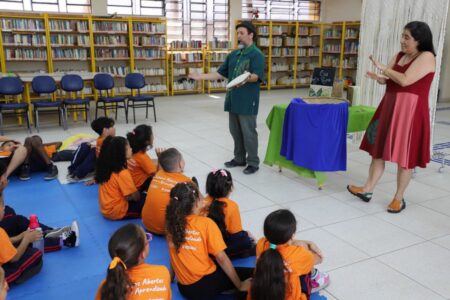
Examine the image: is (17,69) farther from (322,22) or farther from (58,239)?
(322,22)

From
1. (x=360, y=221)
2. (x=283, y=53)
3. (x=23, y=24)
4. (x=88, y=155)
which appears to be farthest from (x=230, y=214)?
(x=283, y=53)

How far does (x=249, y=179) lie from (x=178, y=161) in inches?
66.2

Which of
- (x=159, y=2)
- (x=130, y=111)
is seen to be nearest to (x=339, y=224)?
(x=130, y=111)

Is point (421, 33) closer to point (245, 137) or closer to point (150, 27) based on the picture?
point (245, 137)

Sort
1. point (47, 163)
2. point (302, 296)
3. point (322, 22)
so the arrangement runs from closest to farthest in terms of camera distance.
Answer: point (302, 296) < point (47, 163) < point (322, 22)

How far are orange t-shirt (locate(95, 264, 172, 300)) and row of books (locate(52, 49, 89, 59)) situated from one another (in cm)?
920

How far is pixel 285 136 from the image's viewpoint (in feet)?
14.2

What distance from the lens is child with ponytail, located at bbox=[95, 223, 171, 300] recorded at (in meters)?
1.56

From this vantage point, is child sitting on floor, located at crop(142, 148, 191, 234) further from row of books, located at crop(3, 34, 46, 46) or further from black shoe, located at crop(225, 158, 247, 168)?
row of books, located at crop(3, 34, 46, 46)

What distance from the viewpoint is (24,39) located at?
934 centimetres

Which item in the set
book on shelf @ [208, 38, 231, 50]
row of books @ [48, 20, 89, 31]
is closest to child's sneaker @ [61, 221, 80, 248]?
row of books @ [48, 20, 89, 31]

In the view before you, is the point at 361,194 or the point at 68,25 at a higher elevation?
the point at 68,25

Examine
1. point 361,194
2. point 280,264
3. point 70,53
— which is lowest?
point 361,194

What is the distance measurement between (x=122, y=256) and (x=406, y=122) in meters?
2.69
